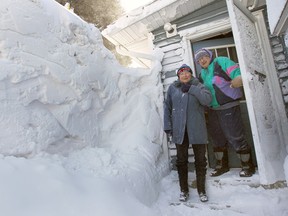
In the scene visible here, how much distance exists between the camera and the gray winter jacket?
2805 mm

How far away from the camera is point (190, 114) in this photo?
2861 millimetres

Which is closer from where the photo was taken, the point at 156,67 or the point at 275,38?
the point at 275,38

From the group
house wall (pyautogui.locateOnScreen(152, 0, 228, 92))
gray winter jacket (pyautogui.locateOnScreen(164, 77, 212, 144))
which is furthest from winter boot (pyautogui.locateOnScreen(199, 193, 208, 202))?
house wall (pyautogui.locateOnScreen(152, 0, 228, 92))

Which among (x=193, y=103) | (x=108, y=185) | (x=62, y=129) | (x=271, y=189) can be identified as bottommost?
(x=271, y=189)

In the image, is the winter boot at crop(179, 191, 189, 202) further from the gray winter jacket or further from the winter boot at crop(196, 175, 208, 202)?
the gray winter jacket

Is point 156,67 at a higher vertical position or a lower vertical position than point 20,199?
higher

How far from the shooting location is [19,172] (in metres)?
1.83

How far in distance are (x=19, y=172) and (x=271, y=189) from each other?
2577 mm

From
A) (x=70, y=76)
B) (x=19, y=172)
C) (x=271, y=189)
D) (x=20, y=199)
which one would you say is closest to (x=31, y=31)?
(x=70, y=76)

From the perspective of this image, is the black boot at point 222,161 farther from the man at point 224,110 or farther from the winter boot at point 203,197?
the winter boot at point 203,197

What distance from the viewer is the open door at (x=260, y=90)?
2.51 m

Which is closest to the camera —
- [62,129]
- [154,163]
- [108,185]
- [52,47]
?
[108,185]

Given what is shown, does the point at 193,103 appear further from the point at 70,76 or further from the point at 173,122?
the point at 70,76

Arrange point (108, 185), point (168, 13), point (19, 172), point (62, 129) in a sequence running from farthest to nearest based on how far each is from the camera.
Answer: point (168, 13), point (62, 129), point (108, 185), point (19, 172)
